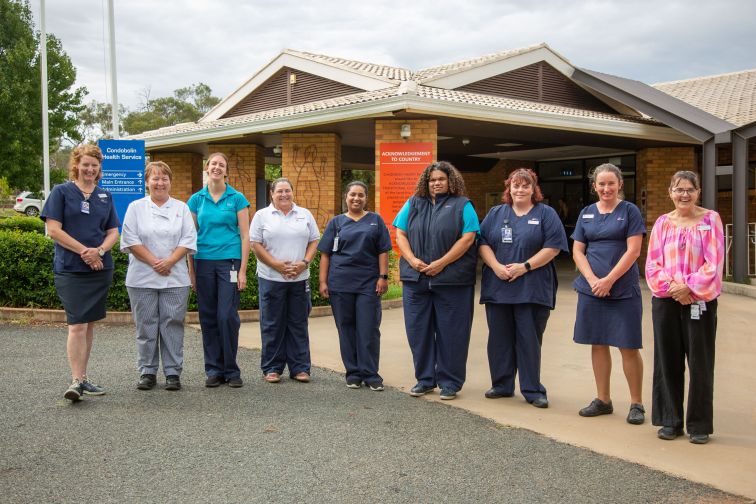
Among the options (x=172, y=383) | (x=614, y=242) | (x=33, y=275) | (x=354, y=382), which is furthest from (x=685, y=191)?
(x=33, y=275)

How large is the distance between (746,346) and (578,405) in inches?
126

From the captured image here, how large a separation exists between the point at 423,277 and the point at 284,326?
1326mm

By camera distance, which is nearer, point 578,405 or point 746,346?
point 578,405

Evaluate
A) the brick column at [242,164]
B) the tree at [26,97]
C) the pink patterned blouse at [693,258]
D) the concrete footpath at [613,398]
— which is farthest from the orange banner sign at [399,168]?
the tree at [26,97]

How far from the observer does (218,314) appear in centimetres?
566

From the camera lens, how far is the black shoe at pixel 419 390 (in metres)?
5.34

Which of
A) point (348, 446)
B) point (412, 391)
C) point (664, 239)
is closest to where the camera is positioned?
point (348, 446)

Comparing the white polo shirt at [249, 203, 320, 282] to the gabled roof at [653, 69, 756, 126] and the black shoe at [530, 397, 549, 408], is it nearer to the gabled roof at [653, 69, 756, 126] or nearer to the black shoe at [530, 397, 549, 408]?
the black shoe at [530, 397, 549, 408]

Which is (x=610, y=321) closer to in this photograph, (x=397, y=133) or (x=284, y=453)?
(x=284, y=453)

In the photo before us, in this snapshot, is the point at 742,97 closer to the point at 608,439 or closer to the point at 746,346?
the point at 746,346

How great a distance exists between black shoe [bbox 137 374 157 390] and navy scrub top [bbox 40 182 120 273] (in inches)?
35.8

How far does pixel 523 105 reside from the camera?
12672 millimetres

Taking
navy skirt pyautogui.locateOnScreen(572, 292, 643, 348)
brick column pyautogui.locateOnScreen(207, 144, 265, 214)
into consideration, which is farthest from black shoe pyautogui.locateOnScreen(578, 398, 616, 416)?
brick column pyautogui.locateOnScreen(207, 144, 265, 214)

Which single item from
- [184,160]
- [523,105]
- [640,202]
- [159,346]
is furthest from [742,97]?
[159,346]
